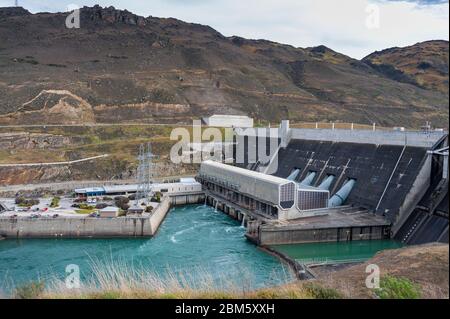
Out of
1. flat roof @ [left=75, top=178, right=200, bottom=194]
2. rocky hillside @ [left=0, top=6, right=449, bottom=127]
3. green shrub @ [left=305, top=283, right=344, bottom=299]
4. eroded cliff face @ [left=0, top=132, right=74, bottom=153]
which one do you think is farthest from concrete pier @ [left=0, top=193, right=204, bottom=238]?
rocky hillside @ [left=0, top=6, right=449, bottom=127]

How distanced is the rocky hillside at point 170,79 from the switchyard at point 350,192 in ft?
95.2

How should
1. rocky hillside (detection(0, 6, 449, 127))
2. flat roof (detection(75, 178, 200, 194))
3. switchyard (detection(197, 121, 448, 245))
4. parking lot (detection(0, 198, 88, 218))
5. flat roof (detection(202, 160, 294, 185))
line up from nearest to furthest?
1. switchyard (detection(197, 121, 448, 245))
2. parking lot (detection(0, 198, 88, 218))
3. flat roof (detection(202, 160, 294, 185))
4. flat roof (detection(75, 178, 200, 194))
5. rocky hillside (detection(0, 6, 449, 127))

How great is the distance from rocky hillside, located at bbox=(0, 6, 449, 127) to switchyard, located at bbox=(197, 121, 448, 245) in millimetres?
29017

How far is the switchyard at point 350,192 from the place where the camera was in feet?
96.4

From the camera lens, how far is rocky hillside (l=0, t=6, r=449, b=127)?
72688mm

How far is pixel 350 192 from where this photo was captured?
35438 mm

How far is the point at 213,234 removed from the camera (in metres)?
33.1

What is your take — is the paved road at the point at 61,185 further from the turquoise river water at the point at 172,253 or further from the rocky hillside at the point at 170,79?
the rocky hillside at the point at 170,79

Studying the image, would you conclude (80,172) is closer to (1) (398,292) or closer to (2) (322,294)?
(2) (322,294)

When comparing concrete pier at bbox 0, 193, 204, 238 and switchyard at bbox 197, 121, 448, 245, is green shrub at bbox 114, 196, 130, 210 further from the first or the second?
switchyard at bbox 197, 121, 448, 245
